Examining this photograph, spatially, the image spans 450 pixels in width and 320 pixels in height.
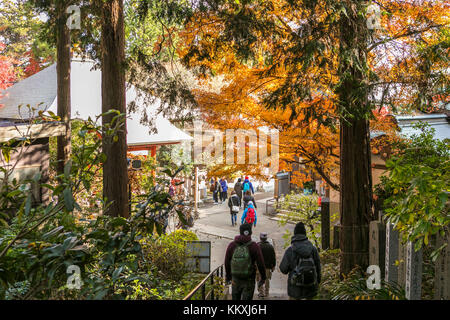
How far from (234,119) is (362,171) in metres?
3.75

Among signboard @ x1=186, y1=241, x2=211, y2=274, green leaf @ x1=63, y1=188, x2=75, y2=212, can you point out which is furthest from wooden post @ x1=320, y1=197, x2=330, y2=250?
green leaf @ x1=63, y1=188, x2=75, y2=212

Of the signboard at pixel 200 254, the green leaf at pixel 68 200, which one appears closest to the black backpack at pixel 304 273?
the signboard at pixel 200 254

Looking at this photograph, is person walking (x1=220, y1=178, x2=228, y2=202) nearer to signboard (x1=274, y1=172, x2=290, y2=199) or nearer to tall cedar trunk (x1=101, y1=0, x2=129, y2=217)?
signboard (x1=274, y1=172, x2=290, y2=199)

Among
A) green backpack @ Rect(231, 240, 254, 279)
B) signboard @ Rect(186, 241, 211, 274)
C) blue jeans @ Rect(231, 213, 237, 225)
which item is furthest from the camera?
blue jeans @ Rect(231, 213, 237, 225)

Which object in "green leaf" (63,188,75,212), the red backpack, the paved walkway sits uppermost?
"green leaf" (63,188,75,212)

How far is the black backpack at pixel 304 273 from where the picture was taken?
5.71 meters

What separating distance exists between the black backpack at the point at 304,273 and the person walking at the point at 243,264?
582 millimetres

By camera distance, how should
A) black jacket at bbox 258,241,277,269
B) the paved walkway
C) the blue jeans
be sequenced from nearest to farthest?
black jacket at bbox 258,241,277,269, the paved walkway, the blue jeans

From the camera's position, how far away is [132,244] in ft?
10.6

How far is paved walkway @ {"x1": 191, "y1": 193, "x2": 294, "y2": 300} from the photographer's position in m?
10.4

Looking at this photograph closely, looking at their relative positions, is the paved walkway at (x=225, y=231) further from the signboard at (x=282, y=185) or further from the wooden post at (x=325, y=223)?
the wooden post at (x=325, y=223)

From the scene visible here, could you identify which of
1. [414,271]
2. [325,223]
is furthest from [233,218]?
[414,271]
